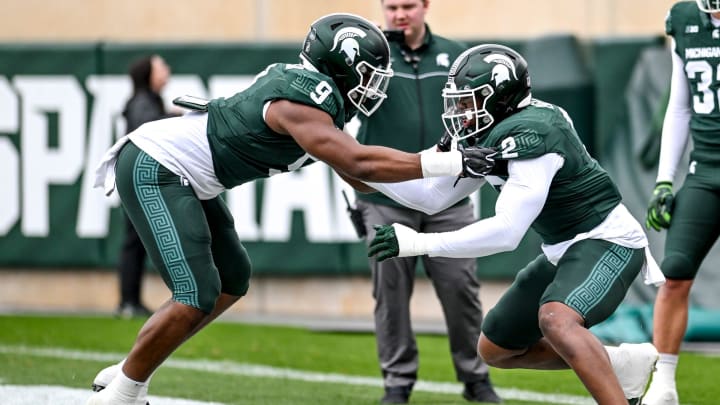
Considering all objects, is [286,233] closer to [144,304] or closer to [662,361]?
[144,304]

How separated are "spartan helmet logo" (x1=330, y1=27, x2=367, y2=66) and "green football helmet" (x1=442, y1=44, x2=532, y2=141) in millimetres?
362

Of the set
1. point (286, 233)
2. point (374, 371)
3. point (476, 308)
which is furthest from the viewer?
point (286, 233)

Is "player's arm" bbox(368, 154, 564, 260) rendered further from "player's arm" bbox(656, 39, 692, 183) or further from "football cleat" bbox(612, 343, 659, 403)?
"player's arm" bbox(656, 39, 692, 183)

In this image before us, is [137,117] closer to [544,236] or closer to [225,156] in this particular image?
[225,156]

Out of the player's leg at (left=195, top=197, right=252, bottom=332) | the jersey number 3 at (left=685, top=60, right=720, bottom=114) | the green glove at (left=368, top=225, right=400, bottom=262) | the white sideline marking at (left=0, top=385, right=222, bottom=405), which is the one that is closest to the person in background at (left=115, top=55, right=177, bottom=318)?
the white sideline marking at (left=0, top=385, right=222, bottom=405)

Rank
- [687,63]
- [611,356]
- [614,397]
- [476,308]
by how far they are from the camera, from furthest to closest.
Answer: [476,308]
[687,63]
[611,356]
[614,397]

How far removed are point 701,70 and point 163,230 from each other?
2425 millimetres

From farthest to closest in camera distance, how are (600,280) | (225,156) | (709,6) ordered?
(709,6), (225,156), (600,280)

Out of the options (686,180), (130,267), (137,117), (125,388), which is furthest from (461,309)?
(130,267)

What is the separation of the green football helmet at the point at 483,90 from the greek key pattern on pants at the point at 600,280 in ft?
2.05

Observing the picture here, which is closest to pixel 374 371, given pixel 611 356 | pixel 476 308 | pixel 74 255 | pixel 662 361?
pixel 476 308

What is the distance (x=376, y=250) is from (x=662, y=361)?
1606 mm

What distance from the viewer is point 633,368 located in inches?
199

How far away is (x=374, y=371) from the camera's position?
25.2ft
